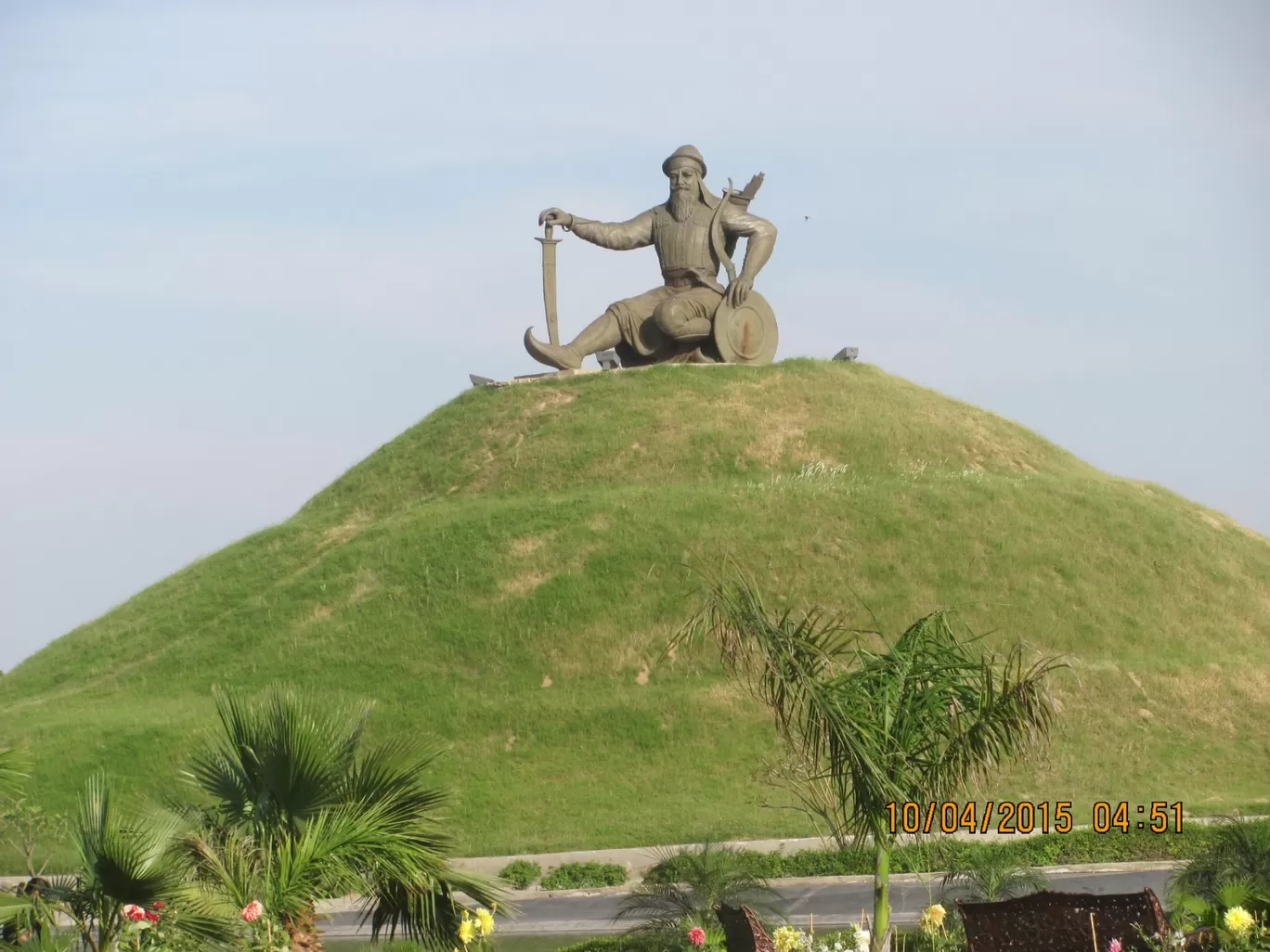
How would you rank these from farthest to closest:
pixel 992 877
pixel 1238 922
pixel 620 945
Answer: pixel 620 945 < pixel 992 877 < pixel 1238 922

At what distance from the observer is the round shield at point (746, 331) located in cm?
3984

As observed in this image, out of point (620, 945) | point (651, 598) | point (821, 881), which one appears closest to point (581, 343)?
point (651, 598)

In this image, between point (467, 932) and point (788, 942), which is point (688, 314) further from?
point (467, 932)

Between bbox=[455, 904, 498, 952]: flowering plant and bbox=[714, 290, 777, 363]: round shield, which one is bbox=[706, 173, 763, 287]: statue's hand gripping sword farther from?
bbox=[455, 904, 498, 952]: flowering plant

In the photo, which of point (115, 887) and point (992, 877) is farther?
point (992, 877)

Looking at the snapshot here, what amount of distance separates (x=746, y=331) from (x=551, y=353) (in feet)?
16.8

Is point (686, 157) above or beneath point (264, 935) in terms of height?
above

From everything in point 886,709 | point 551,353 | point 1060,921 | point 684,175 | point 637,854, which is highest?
point 684,175

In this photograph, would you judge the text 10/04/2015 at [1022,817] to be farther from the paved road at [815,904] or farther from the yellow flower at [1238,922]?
the yellow flower at [1238,922]

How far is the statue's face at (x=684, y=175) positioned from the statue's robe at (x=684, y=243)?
44 centimetres

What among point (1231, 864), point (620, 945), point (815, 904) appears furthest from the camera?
point (815, 904)

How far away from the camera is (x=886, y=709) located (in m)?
10.6

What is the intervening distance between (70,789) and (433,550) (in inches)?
407

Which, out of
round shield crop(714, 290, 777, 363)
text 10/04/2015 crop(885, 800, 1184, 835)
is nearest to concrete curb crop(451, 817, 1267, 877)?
text 10/04/2015 crop(885, 800, 1184, 835)
